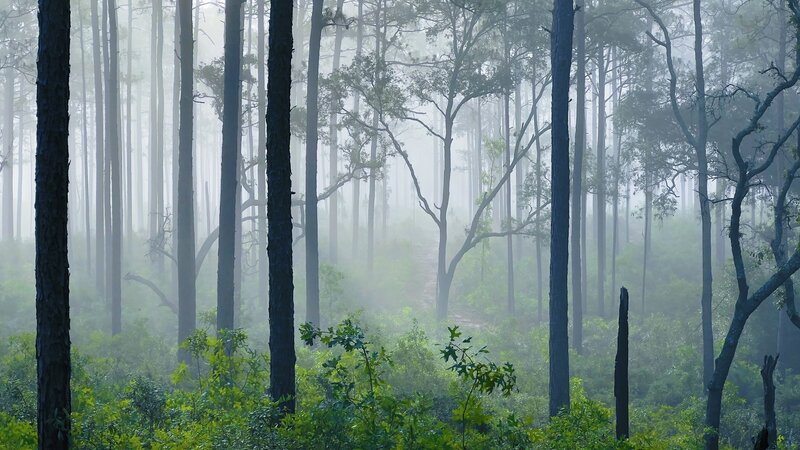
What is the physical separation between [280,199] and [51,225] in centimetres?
274

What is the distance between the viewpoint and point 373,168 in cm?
2631

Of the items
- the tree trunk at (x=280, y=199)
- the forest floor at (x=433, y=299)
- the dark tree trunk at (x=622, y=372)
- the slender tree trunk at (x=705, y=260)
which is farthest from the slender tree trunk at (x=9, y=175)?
the dark tree trunk at (x=622, y=372)

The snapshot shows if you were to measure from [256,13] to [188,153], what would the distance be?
46.4 feet

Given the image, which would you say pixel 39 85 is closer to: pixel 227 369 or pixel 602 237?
pixel 227 369

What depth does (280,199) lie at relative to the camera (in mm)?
9117

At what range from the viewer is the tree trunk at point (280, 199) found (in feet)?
29.6

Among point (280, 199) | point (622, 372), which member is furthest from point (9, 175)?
point (622, 372)

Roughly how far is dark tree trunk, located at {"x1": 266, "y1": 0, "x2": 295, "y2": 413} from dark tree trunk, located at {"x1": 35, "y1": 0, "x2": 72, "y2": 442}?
8.11 ft

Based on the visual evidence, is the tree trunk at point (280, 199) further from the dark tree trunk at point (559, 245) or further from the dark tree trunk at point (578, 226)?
the dark tree trunk at point (578, 226)

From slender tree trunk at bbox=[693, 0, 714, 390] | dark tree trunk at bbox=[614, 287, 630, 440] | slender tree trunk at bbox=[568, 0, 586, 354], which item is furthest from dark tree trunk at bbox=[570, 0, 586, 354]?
dark tree trunk at bbox=[614, 287, 630, 440]

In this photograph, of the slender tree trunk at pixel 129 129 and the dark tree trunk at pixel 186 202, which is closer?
the dark tree trunk at pixel 186 202

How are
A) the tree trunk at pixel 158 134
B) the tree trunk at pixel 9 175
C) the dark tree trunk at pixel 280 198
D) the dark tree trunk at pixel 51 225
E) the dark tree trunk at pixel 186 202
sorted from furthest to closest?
the tree trunk at pixel 9 175, the tree trunk at pixel 158 134, the dark tree trunk at pixel 186 202, the dark tree trunk at pixel 280 198, the dark tree trunk at pixel 51 225

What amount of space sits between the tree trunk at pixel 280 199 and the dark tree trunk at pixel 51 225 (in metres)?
2.47

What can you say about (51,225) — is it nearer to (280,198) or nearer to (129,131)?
(280,198)
